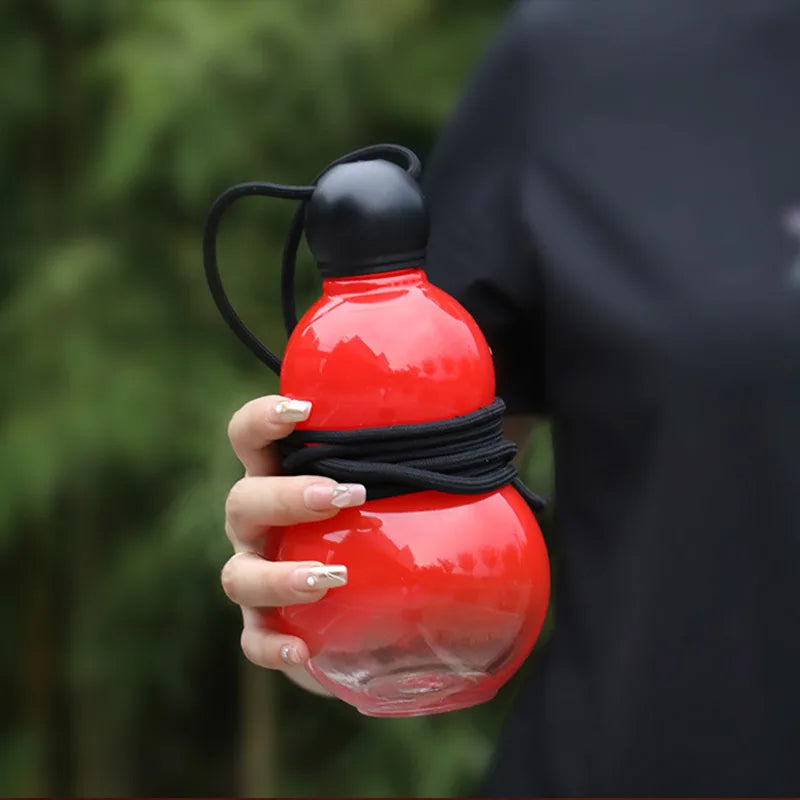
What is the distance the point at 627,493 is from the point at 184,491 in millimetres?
1022

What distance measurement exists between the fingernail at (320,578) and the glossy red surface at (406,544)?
0.04 ft

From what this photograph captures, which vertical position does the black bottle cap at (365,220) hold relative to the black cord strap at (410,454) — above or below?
above

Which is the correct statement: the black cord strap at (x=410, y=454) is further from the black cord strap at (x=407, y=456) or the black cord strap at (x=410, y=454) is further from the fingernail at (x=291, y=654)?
the fingernail at (x=291, y=654)

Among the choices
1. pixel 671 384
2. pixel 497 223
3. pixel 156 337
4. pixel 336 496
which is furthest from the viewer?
pixel 156 337

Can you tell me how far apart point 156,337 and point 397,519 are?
1.22 m

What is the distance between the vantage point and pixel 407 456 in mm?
656

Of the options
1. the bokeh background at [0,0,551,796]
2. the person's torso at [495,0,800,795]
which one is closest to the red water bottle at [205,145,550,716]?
the person's torso at [495,0,800,795]

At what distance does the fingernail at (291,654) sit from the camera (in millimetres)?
681

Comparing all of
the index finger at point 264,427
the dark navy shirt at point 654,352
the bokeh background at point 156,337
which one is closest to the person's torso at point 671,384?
the dark navy shirt at point 654,352

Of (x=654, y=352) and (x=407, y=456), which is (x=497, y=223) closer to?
(x=654, y=352)

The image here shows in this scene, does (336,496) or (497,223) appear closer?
(336,496)

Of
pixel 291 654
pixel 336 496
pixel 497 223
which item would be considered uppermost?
pixel 497 223

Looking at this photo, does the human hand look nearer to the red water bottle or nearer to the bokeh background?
the red water bottle

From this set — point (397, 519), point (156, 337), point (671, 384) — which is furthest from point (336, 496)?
point (156, 337)
